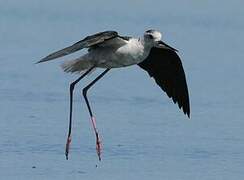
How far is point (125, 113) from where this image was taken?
1180 centimetres

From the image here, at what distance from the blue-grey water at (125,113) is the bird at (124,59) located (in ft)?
1.43

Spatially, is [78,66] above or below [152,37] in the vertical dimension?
below

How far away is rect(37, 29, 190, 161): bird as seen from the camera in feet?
29.8

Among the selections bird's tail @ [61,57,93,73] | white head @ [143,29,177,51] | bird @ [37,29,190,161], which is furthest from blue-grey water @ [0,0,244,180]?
white head @ [143,29,177,51]

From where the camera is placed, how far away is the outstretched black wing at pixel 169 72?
33.7 feet

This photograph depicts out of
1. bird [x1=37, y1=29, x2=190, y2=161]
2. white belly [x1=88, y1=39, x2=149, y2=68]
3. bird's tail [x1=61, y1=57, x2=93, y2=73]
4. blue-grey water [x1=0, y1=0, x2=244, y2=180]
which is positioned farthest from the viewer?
bird's tail [x1=61, y1=57, x2=93, y2=73]

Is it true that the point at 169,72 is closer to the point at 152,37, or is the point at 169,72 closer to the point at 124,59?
the point at 124,59

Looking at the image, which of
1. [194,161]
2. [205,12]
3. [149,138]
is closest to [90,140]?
[149,138]

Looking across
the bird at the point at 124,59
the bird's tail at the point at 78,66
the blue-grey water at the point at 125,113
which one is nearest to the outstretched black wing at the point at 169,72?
the bird at the point at 124,59

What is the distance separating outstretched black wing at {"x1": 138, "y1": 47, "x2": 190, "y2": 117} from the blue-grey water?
1.51 feet

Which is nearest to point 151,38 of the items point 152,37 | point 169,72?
point 152,37

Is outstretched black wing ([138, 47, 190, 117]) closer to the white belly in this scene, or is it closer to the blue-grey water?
the blue-grey water

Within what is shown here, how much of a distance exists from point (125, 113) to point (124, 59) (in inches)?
99.3

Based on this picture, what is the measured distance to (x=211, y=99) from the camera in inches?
503
